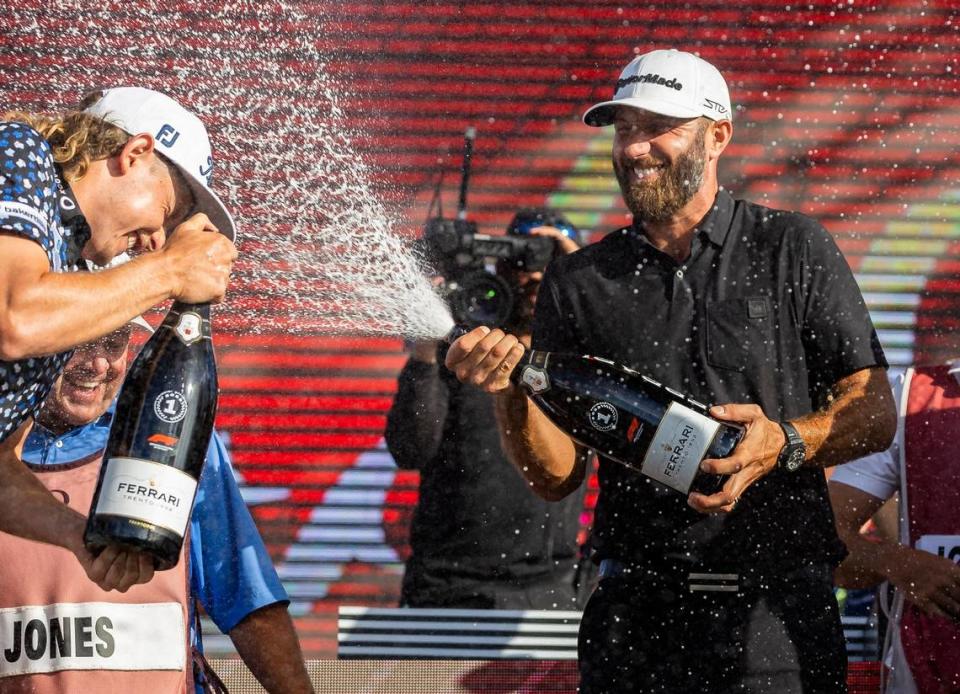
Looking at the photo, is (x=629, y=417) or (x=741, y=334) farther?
(x=741, y=334)

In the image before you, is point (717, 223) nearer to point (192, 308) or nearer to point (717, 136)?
point (717, 136)

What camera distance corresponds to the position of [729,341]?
3203 millimetres

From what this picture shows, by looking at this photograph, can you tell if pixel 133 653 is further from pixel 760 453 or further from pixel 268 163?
pixel 268 163

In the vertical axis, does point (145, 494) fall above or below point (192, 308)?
below

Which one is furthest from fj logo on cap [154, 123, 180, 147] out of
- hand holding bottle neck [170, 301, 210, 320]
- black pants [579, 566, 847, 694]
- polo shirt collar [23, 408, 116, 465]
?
black pants [579, 566, 847, 694]

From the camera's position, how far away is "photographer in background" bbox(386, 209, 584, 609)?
451 centimetres

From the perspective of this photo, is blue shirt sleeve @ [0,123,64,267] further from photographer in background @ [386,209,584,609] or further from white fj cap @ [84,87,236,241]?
photographer in background @ [386,209,584,609]

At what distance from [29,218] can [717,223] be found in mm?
1713

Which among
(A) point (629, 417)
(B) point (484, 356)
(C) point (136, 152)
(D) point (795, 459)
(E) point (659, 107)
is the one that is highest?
(E) point (659, 107)

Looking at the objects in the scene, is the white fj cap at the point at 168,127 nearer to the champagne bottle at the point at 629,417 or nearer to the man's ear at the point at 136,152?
the man's ear at the point at 136,152

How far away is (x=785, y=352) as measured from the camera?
126 inches

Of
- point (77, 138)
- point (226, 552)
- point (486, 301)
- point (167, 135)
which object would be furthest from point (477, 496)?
point (77, 138)

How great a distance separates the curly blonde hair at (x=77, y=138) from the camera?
2.92m

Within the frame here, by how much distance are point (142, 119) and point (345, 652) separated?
285cm
